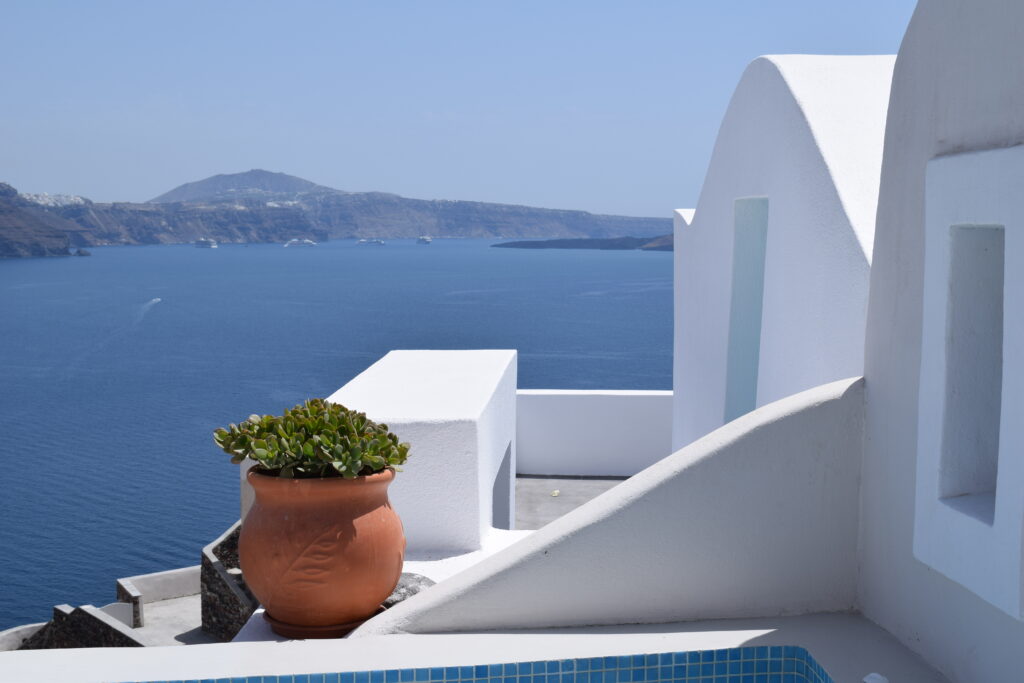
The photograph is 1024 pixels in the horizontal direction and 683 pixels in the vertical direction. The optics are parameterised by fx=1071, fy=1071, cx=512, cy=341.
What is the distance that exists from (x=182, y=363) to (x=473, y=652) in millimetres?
54684

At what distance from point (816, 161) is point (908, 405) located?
2.38 m

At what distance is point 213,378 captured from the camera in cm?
5138

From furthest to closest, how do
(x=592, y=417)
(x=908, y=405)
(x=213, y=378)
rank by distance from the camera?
1. (x=213, y=378)
2. (x=592, y=417)
3. (x=908, y=405)

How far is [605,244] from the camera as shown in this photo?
178000 millimetres

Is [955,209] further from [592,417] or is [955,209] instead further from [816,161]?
[592,417]

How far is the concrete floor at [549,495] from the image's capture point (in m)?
10.5

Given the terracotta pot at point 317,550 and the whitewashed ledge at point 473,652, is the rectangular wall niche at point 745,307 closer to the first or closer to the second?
the whitewashed ledge at point 473,652

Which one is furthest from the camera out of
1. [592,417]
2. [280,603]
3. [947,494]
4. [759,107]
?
[592,417]

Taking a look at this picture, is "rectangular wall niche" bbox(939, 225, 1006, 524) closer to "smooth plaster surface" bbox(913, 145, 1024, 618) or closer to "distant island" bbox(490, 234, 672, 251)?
"smooth plaster surface" bbox(913, 145, 1024, 618)

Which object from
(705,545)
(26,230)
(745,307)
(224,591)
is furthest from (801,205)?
(26,230)

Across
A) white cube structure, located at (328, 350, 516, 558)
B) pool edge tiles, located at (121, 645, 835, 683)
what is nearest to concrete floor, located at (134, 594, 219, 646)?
white cube structure, located at (328, 350, 516, 558)

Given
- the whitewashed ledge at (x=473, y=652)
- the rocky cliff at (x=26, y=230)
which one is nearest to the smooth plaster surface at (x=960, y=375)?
the whitewashed ledge at (x=473, y=652)

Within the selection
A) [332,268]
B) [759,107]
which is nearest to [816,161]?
[759,107]

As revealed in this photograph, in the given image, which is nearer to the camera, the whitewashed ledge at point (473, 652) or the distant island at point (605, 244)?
the whitewashed ledge at point (473, 652)
